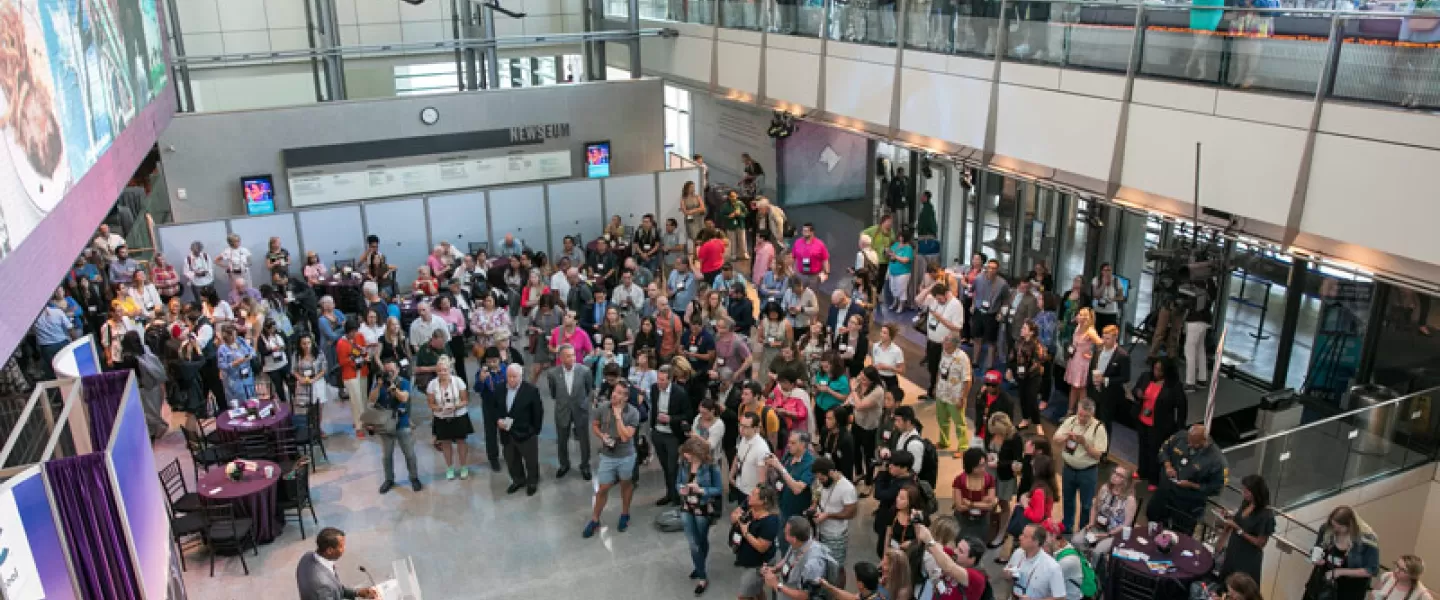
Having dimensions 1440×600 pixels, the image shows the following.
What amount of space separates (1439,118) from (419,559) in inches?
342

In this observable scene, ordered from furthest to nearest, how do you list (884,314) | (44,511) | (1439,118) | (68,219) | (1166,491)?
(884,314)
(1166,491)
(1439,118)
(68,219)
(44,511)

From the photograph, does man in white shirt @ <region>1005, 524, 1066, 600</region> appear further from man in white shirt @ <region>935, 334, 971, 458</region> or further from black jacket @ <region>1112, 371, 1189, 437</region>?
black jacket @ <region>1112, 371, 1189, 437</region>

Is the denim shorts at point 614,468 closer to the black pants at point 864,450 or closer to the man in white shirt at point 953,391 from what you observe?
the black pants at point 864,450

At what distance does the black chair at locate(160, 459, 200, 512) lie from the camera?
28.1 ft

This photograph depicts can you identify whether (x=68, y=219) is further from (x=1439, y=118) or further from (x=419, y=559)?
(x=1439, y=118)

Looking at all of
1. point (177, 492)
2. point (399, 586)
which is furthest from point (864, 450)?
point (177, 492)

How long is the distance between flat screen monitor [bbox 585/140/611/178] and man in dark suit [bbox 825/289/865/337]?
7.98 metres

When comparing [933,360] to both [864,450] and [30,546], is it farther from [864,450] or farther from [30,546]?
[30,546]

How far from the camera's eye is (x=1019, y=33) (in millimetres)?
11273

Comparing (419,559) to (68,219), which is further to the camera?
(419,559)

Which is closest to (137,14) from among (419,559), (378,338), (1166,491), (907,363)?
(378,338)

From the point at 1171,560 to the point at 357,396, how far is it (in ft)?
26.1

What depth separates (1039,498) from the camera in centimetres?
729

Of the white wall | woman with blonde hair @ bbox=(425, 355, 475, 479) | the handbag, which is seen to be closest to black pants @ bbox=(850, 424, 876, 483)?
A: woman with blonde hair @ bbox=(425, 355, 475, 479)
